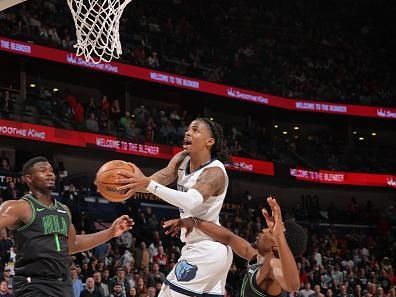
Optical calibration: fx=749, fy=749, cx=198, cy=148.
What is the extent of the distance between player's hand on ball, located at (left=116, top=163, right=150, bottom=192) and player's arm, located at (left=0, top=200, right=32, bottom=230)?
910mm

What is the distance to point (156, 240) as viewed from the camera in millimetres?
16734

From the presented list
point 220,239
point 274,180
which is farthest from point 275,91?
point 220,239

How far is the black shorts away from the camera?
16.9ft

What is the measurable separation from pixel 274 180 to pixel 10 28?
33.3 feet

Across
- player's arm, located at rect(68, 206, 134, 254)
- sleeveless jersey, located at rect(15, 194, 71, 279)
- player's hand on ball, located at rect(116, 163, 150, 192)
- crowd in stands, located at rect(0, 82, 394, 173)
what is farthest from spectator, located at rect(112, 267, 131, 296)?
player's hand on ball, located at rect(116, 163, 150, 192)

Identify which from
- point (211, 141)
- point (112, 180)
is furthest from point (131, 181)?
point (211, 141)

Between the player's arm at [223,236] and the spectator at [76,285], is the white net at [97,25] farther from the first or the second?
the spectator at [76,285]

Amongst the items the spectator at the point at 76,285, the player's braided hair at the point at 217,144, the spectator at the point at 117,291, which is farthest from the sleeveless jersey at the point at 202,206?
the spectator at the point at 117,291

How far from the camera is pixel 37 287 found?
5.14 metres

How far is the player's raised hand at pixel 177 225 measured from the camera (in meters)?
4.77

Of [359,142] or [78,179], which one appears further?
[359,142]

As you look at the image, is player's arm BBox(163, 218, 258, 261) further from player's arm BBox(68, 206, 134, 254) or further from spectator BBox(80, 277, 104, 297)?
spectator BBox(80, 277, 104, 297)

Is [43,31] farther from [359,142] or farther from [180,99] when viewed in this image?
[359,142]

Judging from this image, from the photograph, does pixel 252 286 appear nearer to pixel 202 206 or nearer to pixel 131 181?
pixel 202 206
